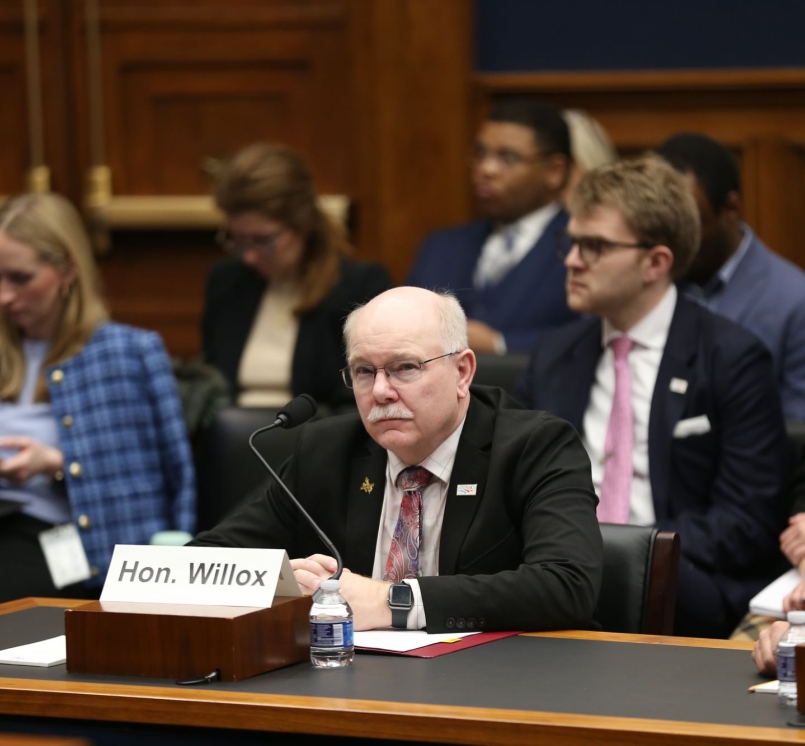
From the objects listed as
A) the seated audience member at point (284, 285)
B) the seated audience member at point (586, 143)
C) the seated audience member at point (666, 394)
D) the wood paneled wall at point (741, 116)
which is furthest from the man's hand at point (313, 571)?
the wood paneled wall at point (741, 116)

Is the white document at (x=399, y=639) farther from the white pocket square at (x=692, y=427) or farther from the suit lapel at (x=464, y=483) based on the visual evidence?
the white pocket square at (x=692, y=427)

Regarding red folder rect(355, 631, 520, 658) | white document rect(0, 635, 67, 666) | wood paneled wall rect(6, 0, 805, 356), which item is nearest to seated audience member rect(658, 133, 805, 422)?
wood paneled wall rect(6, 0, 805, 356)

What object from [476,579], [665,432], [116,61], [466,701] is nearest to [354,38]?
[116,61]

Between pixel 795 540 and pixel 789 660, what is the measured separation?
118cm

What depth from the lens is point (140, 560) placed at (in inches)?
90.3

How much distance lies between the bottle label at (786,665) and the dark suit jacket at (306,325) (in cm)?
248

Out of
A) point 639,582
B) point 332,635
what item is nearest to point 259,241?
point 639,582

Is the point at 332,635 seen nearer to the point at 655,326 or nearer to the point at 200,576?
the point at 200,576

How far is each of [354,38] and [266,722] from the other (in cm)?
418

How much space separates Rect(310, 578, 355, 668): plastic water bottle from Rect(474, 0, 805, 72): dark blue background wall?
365cm

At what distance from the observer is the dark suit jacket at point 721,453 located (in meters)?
3.34

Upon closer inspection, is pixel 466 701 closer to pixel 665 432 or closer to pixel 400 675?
pixel 400 675

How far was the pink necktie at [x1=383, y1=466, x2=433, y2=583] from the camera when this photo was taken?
2.68m

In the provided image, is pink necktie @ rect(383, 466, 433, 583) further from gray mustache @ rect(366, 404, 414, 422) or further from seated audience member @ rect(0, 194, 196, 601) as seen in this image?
seated audience member @ rect(0, 194, 196, 601)
